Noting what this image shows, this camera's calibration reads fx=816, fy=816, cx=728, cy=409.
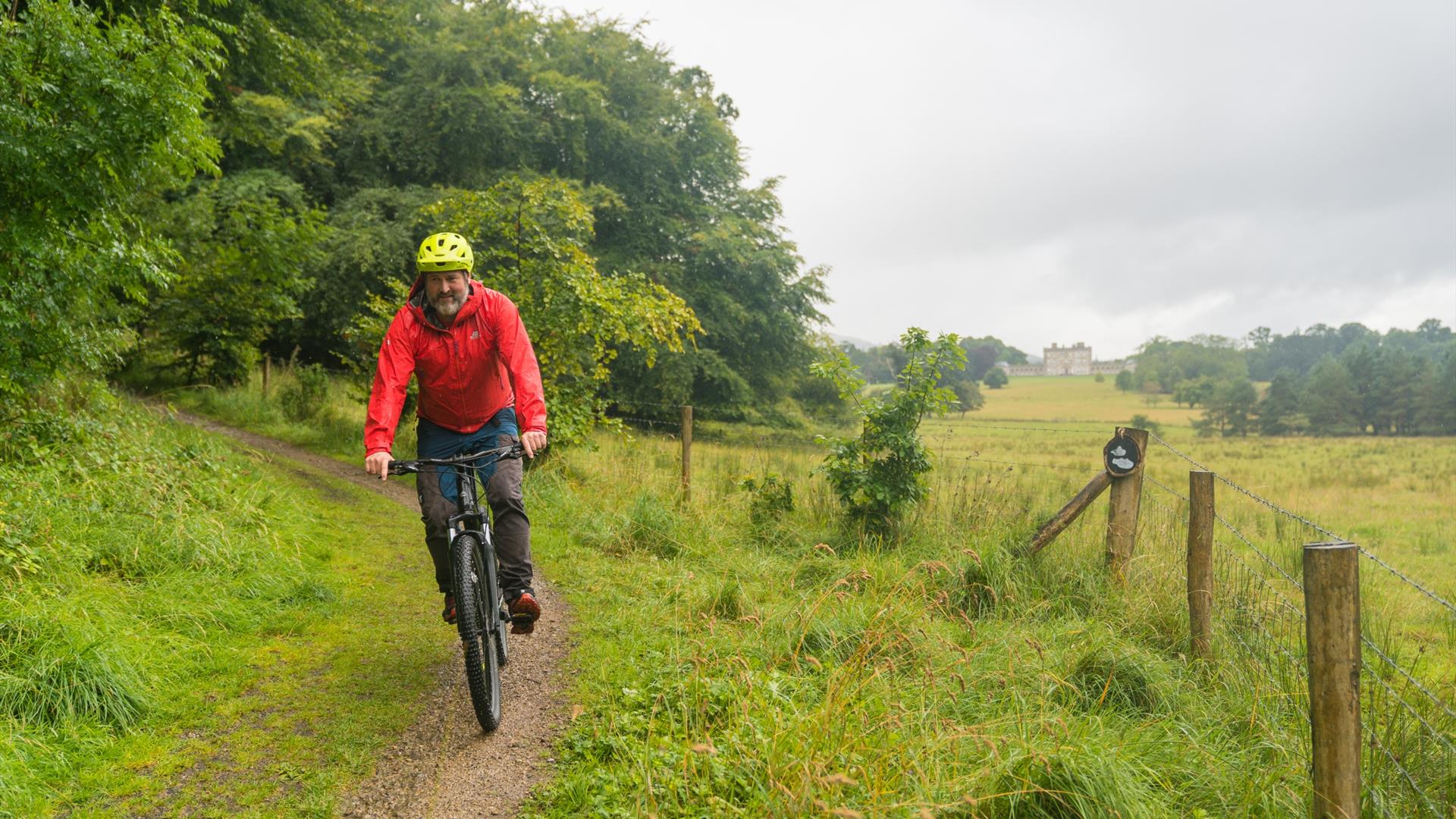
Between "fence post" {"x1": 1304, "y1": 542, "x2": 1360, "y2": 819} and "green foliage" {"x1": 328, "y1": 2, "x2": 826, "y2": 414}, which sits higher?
"green foliage" {"x1": 328, "y1": 2, "x2": 826, "y2": 414}

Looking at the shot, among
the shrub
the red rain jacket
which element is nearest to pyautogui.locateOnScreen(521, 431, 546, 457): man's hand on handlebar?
the red rain jacket

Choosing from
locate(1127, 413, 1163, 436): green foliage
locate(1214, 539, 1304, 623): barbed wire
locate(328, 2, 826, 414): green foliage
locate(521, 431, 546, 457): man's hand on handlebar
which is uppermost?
locate(328, 2, 826, 414): green foliage

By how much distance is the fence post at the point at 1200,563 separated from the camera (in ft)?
15.7

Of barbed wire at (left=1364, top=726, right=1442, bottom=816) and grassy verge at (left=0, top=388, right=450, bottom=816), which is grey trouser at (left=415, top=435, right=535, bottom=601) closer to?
grassy verge at (left=0, top=388, right=450, bottom=816)

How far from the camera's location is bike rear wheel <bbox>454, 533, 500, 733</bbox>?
12.0 feet

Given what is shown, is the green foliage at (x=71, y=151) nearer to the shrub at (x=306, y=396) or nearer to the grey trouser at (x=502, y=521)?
the grey trouser at (x=502, y=521)

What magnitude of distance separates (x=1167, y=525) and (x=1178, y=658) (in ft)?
5.75

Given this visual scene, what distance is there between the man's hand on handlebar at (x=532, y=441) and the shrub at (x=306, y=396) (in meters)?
11.6

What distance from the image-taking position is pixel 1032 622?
223 inches

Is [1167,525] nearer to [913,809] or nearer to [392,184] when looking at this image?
[913,809]

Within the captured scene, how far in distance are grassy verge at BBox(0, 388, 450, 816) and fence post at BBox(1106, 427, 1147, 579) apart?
466cm

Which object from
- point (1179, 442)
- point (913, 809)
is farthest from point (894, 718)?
point (1179, 442)

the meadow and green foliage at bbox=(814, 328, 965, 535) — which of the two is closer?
the meadow

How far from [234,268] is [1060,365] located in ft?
273
